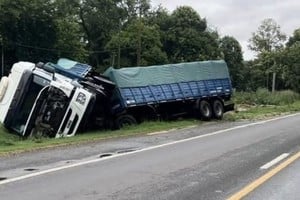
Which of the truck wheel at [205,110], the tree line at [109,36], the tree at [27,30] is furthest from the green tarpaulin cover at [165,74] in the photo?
the tree at [27,30]

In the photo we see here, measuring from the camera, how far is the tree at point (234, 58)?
96625 mm

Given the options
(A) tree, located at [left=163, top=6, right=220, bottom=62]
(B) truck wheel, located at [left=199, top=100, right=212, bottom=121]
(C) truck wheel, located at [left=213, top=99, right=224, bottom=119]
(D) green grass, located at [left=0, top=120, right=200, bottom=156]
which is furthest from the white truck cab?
(A) tree, located at [left=163, top=6, right=220, bottom=62]

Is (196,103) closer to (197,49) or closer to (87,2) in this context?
(197,49)

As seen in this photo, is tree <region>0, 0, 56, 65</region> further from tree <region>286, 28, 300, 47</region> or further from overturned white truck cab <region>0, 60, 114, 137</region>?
tree <region>286, 28, 300, 47</region>

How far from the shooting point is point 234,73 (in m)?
96.1

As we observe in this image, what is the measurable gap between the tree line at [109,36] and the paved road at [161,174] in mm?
45449

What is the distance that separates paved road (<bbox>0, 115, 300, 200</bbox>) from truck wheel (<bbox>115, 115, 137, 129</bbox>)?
8278 mm

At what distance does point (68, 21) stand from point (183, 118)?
141ft

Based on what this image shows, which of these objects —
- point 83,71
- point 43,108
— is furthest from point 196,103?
point 43,108

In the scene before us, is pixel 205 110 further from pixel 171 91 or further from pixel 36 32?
pixel 36 32

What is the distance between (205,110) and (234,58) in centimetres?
6974

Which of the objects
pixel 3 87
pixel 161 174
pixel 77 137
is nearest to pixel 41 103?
pixel 3 87

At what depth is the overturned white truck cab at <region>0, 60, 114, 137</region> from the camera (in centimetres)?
2234

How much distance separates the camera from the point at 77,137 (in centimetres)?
2092
